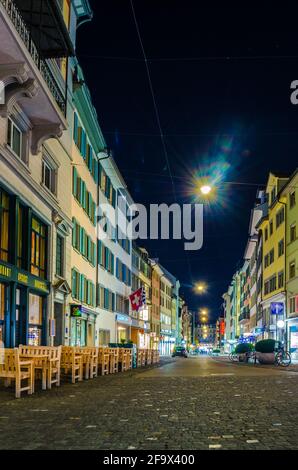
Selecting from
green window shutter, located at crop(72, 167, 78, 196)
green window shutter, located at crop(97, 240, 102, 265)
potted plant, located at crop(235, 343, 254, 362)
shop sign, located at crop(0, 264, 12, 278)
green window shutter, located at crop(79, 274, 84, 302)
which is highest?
green window shutter, located at crop(72, 167, 78, 196)

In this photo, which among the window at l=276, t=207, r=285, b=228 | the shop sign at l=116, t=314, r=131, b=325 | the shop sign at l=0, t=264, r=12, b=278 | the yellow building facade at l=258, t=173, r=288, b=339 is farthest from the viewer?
the yellow building facade at l=258, t=173, r=288, b=339

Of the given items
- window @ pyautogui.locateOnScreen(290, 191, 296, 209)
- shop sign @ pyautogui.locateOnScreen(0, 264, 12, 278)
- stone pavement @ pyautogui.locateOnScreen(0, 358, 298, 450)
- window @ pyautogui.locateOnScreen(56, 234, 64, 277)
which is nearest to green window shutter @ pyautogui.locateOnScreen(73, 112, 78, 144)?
window @ pyautogui.locateOnScreen(56, 234, 64, 277)

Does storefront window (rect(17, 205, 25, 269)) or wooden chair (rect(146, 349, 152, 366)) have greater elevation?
storefront window (rect(17, 205, 25, 269))

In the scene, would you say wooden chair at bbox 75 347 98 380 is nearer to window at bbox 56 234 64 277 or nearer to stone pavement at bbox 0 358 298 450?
stone pavement at bbox 0 358 298 450

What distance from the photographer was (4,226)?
19.3m

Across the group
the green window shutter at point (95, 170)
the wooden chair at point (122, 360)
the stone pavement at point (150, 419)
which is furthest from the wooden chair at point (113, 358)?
the green window shutter at point (95, 170)

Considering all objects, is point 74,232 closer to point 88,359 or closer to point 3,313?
point 88,359

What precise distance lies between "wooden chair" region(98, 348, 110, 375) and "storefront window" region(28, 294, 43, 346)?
2.34 meters

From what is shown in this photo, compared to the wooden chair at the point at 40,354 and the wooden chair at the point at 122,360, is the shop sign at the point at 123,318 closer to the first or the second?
the wooden chair at the point at 122,360

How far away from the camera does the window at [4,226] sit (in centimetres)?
1892

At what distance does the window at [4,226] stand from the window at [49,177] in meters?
5.49

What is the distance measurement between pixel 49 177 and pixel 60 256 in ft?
11.8

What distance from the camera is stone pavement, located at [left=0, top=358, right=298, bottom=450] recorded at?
7625mm

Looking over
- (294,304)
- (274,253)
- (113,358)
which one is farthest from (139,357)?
(274,253)
